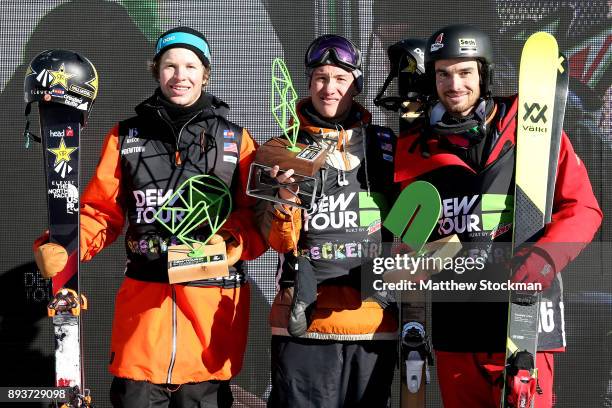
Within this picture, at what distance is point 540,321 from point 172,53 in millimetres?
1553

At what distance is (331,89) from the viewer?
10.6 feet

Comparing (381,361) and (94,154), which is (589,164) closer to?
(381,361)

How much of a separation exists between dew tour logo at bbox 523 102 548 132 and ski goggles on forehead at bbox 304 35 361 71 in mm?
617

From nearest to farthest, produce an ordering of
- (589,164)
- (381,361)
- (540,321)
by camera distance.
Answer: (540,321) → (381,361) → (589,164)

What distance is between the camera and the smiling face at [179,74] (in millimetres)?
3271

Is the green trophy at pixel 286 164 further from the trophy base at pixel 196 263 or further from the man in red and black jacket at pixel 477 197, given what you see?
the man in red and black jacket at pixel 477 197

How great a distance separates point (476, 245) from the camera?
119 inches

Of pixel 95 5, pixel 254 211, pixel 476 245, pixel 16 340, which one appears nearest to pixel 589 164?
pixel 476 245

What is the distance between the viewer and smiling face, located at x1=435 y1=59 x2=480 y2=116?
307cm

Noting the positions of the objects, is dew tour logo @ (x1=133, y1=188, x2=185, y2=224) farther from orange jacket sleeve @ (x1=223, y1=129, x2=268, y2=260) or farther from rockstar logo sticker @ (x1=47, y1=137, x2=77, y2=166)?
rockstar logo sticker @ (x1=47, y1=137, x2=77, y2=166)

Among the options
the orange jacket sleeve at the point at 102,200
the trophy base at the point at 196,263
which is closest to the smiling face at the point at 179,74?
the orange jacket sleeve at the point at 102,200

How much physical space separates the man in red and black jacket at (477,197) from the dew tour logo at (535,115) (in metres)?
0.05

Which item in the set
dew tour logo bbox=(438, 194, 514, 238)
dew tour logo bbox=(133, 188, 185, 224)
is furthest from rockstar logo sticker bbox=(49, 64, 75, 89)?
dew tour logo bbox=(438, 194, 514, 238)

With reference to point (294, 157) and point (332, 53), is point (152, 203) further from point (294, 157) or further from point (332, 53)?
point (332, 53)
